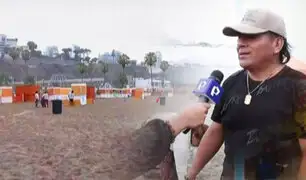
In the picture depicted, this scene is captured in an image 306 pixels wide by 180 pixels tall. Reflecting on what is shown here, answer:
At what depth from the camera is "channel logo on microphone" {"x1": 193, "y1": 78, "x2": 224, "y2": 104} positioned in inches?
29.0

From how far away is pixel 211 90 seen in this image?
74cm

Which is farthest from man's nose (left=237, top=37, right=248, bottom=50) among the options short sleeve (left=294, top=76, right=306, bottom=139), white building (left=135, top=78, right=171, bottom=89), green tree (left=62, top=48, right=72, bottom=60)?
green tree (left=62, top=48, right=72, bottom=60)

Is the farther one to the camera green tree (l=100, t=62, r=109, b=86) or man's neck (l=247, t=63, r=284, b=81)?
green tree (l=100, t=62, r=109, b=86)

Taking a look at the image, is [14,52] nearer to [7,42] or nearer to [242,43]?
[7,42]

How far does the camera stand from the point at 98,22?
1.30m

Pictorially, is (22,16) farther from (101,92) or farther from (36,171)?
(36,171)

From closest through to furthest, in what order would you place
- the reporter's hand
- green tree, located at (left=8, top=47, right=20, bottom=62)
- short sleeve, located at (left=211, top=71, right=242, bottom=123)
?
the reporter's hand < short sleeve, located at (left=211, top=71, right=242, bottom=123) < green tree, located at (left=8, top=47, right=20, bottom=62)

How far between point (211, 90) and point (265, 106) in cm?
10

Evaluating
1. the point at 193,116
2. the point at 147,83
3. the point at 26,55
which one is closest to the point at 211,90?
the point at 193,116

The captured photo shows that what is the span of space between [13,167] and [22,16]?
63 cm

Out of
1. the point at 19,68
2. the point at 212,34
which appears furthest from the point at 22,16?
the point at 212,34

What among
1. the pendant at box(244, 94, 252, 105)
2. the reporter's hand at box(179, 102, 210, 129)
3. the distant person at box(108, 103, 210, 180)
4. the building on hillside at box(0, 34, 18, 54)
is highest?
the building on hillside at box(0, 34, 18, 54)

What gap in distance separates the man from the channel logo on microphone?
17 millimetres

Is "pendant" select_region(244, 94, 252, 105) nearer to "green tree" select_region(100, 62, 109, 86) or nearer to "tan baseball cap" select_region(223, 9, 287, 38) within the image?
"tan baseball cap" select_region(223, 9, 287, 38)
